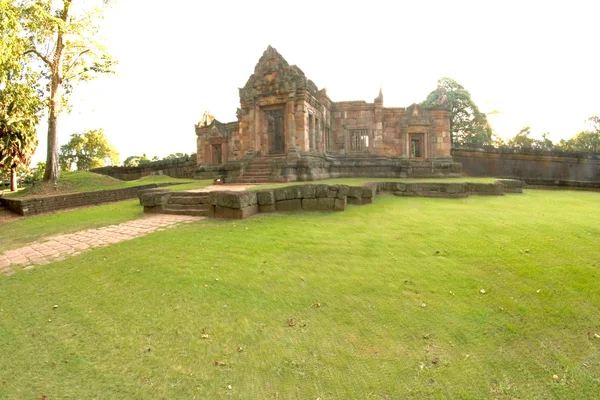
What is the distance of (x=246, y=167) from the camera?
1310 cm

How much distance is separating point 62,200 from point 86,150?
35270mm

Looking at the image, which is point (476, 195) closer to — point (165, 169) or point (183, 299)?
point (183, 299)

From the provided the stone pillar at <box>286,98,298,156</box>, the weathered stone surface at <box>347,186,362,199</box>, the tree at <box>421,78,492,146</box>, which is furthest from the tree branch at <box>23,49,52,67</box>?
the tree at <box>421,78,492,146</box>

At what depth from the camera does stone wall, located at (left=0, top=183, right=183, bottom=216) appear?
10.4 meters

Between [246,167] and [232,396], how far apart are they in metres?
11.3

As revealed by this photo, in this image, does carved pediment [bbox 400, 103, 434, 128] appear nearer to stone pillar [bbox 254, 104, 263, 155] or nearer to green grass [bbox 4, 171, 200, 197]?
stone pillar [bbox 254, 104, 263, 155]

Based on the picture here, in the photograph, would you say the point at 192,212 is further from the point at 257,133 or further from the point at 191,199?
the point at 257,133

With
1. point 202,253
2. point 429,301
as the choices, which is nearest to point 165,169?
point 202,253

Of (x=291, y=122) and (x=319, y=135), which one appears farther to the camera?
(x=319, y=135)

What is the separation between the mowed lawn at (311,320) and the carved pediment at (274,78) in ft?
32.4

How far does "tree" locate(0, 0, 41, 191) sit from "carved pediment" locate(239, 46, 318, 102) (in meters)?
7.80

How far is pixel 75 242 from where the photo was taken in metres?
5.61

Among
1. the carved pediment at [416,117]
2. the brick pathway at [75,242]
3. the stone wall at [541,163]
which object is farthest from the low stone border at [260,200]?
the stone wall at [541,163]

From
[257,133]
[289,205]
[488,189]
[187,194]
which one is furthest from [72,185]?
[488,189]
